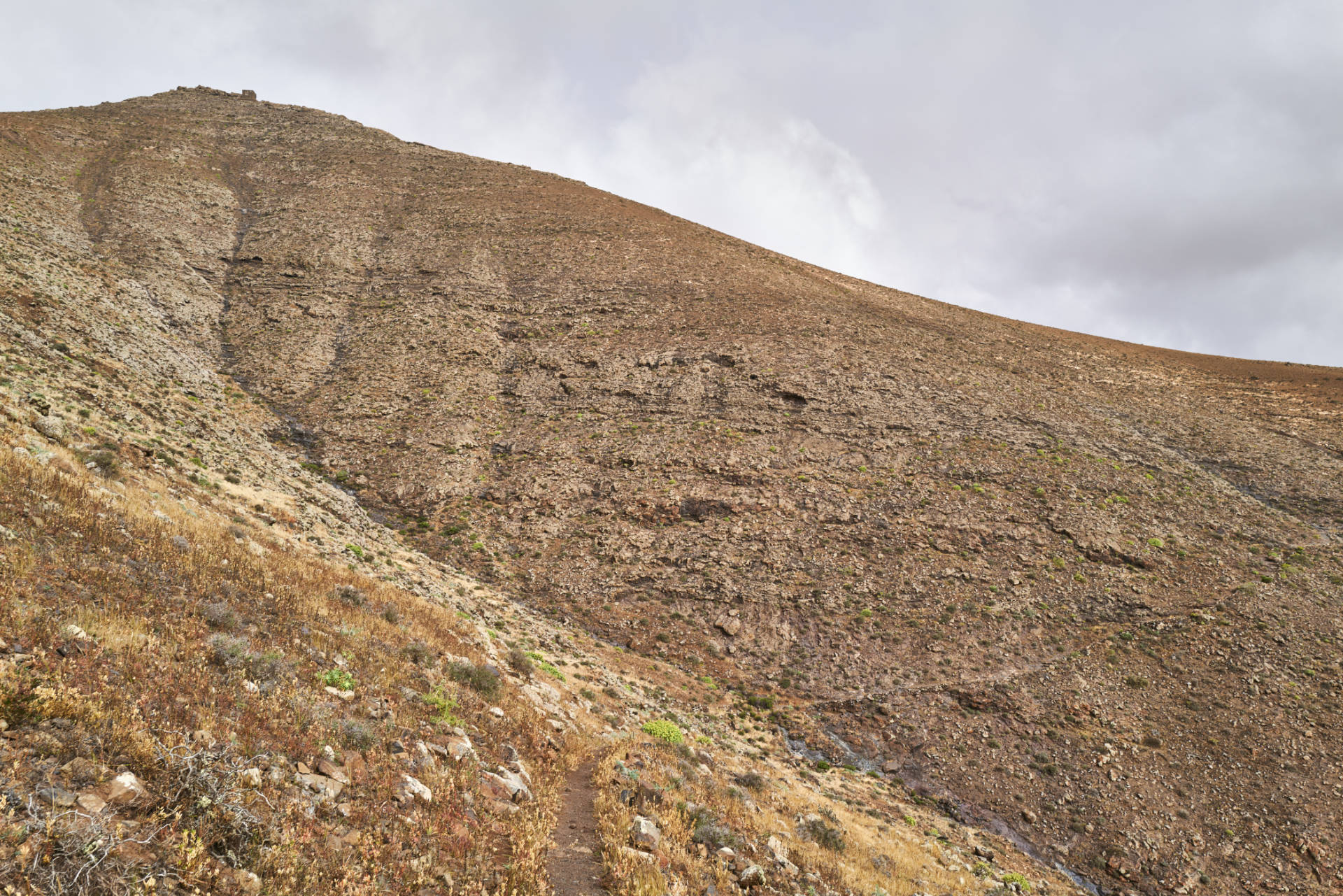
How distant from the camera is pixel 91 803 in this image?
4.22 meters

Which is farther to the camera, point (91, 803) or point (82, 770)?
point (82, 770)

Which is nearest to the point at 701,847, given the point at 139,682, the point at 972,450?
the point at 139,682

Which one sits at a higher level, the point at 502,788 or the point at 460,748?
the point at 460,748

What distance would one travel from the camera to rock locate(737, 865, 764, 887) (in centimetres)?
796

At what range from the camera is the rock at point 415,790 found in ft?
21.8

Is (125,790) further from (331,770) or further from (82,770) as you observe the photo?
(331,770)

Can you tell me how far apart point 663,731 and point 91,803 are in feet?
39.5

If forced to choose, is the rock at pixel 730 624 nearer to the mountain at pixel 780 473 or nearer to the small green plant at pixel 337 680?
the mountain at pixel 780 473

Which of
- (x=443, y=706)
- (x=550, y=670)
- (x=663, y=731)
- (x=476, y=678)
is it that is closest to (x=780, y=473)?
(x=663, y=731)

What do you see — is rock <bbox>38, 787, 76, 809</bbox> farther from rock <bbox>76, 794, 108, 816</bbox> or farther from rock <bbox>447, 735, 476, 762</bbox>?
rock <bbox>447, 735, 476, 762</bbox>

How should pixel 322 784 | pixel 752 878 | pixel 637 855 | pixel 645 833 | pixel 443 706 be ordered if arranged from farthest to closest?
pixel 443 706, pixel 752 878, pixel 645 833, pixel 637 855, pixel 322 784

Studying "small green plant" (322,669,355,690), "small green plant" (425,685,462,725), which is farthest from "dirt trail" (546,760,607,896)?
"small green plant" (322,669,355,690)

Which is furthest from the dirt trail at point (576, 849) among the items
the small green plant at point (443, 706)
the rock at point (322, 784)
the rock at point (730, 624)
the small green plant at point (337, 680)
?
the rock at point (730, 624)

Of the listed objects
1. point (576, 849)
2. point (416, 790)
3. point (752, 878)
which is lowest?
point (752, 878)
